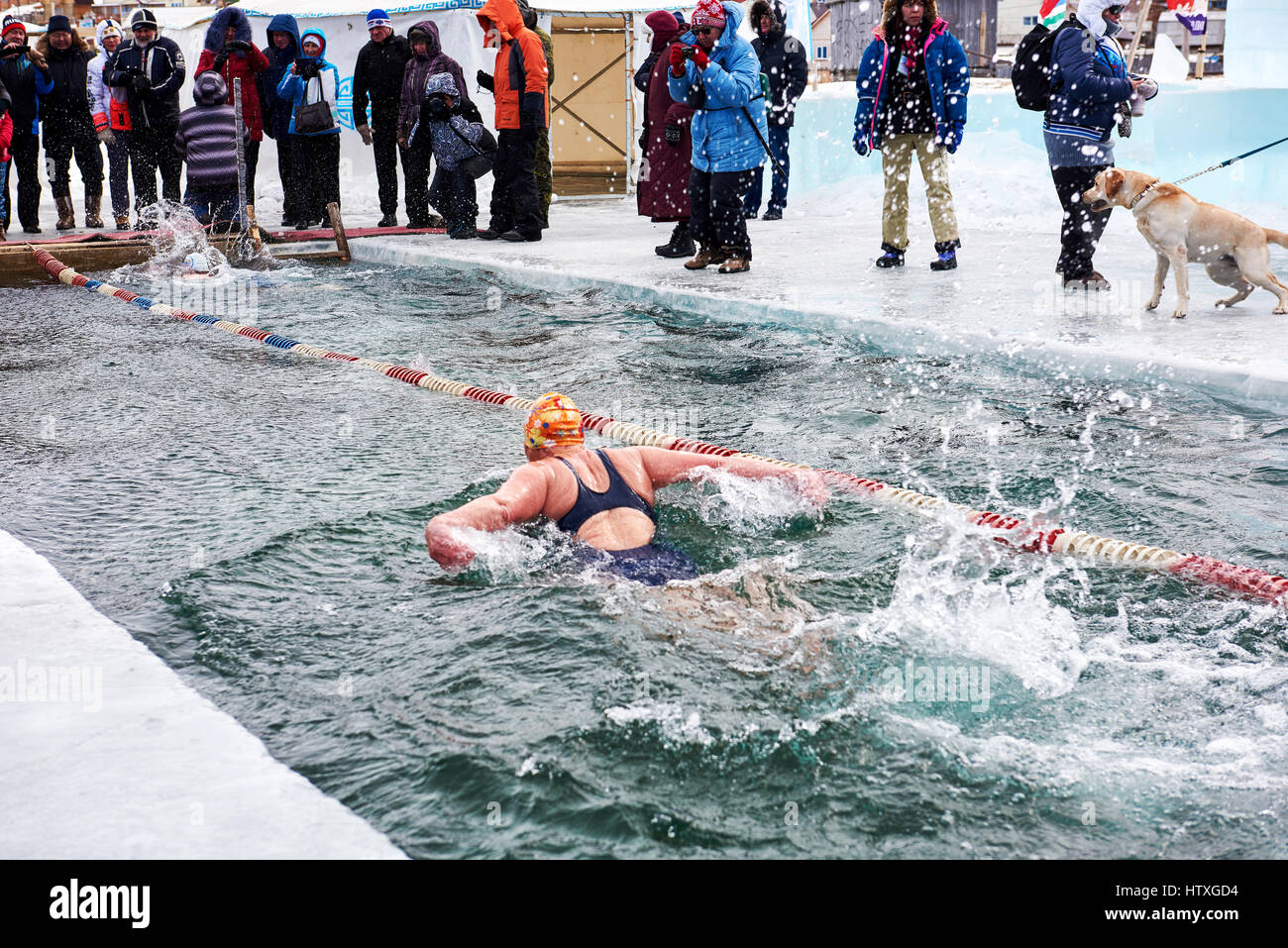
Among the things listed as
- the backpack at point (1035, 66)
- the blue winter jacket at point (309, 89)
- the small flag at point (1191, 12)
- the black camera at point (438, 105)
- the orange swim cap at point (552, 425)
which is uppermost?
the small flag at point (1191, 12)

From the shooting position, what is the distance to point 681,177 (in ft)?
38.6

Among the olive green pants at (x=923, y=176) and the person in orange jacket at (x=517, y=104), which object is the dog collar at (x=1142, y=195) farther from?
the person in orange jacket at (x=517, y=104)

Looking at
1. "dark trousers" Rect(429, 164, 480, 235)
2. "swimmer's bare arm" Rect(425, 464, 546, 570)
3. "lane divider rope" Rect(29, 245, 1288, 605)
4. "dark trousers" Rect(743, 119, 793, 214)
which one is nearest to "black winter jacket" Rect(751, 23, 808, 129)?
"dark trousers" Rect(743, 119, 793, 214)

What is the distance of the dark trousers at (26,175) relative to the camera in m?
13.8

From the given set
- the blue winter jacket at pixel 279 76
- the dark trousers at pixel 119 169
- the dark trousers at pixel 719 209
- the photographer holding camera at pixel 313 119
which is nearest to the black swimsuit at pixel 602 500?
the dark trousers at pixel 719 209

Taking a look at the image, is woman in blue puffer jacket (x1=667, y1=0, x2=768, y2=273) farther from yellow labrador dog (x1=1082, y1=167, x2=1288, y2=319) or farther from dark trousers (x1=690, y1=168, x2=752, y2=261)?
yellow labrador dog (x1=1082, y1=167, x2=1288, y2=319)

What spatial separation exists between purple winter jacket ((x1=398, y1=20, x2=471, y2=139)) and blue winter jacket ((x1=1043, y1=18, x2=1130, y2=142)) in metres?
6.83

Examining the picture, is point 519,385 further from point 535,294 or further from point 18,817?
point 18,817

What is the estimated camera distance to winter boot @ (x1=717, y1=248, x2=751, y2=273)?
10.5 meters

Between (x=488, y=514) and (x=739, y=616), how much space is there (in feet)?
3.20

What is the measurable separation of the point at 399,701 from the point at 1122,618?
2.34 meters

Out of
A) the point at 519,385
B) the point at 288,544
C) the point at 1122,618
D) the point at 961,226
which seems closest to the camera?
the point at 1122,618

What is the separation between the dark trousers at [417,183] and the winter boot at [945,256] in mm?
6562
